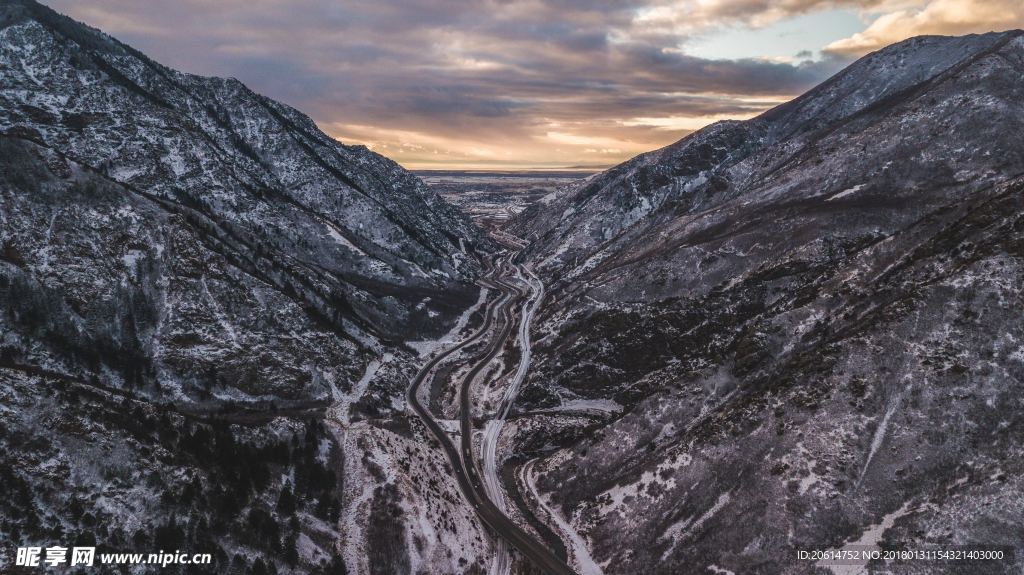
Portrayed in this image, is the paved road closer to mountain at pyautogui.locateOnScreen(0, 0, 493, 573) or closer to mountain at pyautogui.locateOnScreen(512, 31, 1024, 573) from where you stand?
mountain at pyautogui.locateOnScreen(512, 31, 1024, 573)

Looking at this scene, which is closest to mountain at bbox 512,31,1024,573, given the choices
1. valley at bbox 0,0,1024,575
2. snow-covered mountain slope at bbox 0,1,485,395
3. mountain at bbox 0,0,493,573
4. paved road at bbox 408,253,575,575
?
valley at bbox 0,0,1024,575

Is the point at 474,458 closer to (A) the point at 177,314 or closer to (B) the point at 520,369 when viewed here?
(B) the point at 520,369

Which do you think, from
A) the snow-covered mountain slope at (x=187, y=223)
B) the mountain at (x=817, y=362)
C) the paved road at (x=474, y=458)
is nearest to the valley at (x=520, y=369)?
the mountain at (x=817, y=362)

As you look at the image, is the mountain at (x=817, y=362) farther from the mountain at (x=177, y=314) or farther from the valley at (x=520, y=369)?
the mountain at (x=177, y=314)

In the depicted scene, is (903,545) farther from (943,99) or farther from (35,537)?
(943,99)

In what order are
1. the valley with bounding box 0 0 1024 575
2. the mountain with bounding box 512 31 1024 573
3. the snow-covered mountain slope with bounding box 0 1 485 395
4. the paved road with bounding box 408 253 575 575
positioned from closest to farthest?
the valley with bounding box 0 0 1024 575
the mountain with bounding box 512 31 1024 573
the paved road with bounding box 408 253 575 575
the snow-covered mountain slope with bounding box 0 1 485 395

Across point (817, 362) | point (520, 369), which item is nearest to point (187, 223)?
point (520, 369)
